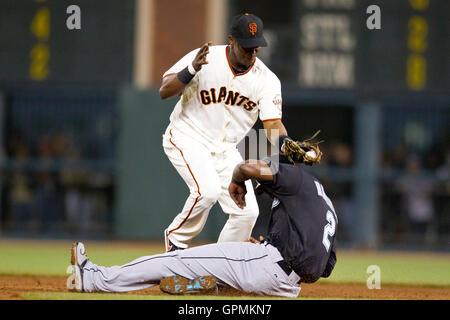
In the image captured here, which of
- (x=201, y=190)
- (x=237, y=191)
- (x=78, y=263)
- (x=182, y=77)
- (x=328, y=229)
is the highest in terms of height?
(x=182, y=77)

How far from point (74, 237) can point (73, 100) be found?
2278 millimetres

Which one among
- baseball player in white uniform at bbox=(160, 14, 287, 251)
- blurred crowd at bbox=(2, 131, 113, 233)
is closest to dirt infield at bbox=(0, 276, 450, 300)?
baseball player in white uniform at bbox=(160, 14, 287, 251)

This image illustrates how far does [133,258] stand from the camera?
9688 mm

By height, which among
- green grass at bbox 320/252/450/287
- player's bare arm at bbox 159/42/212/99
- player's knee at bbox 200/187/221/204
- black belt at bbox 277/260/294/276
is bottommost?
green grass at bbox 320/252/450/287

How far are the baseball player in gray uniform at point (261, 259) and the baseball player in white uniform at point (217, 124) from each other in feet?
2.49

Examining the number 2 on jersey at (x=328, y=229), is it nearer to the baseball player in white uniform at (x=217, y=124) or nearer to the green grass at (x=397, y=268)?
the baseball player in white uniform at (x=217, y=124)

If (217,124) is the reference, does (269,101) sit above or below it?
above

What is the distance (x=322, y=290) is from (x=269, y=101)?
1.64 meters

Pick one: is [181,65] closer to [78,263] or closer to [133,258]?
[78,263]

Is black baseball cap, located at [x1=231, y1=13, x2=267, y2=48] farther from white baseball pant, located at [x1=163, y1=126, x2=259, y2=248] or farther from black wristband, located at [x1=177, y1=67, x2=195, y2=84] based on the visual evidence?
white baseball pant, located at [x1=163, y1=126, x2=259, y2=248]

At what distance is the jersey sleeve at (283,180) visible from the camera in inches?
191

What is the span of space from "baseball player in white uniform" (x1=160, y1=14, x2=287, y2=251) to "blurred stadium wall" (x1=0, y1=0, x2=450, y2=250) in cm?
631

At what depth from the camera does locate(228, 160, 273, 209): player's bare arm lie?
484 centimetres

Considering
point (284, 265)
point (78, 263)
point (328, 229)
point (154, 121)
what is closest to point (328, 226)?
point (328, 229)
